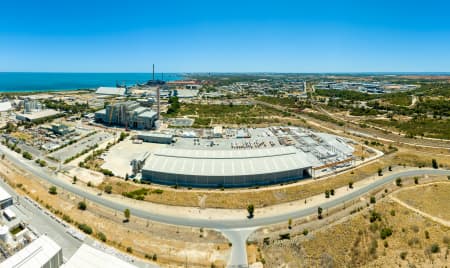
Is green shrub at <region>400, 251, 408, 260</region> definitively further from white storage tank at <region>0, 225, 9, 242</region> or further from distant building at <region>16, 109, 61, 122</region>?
distant building at <region>16, 109, 61, 122</region>

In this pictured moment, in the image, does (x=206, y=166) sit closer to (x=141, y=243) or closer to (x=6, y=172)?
(x=141, y=243)

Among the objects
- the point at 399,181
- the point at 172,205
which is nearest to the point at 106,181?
the point at 172,205

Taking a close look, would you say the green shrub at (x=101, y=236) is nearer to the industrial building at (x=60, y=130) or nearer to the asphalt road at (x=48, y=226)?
the asphalt road at (x=48, y=226)

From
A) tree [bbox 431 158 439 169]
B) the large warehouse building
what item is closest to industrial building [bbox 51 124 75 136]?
the large warehouse building

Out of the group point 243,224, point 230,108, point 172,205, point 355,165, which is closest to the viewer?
point 243,224

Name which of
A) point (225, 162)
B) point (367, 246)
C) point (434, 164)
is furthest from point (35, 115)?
point (434, 164)

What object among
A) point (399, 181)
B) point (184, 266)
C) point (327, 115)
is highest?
point (327, 115)
